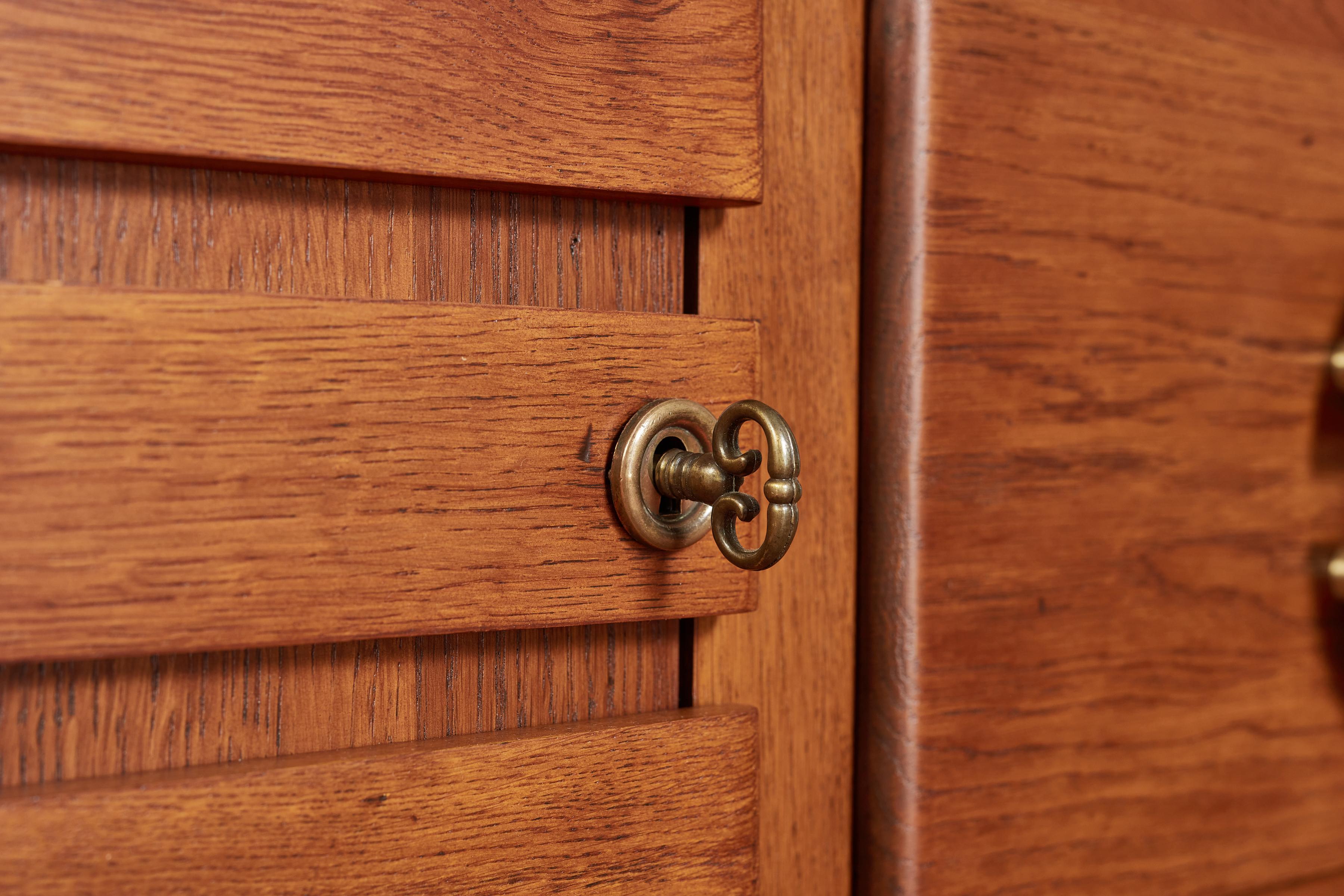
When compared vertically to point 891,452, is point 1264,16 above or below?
above

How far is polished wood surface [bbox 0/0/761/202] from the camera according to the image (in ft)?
0.84

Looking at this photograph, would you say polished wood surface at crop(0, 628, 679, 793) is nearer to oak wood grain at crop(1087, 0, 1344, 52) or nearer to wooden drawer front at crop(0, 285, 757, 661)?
wooden drawer front at crop(0, 285, 757, 661)

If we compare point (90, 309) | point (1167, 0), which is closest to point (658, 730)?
point (90, 309)

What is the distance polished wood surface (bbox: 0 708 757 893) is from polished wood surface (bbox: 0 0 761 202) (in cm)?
16

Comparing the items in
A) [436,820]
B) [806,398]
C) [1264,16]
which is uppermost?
[1264,16]

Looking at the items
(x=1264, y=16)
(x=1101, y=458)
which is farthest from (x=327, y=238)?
(x=1264, y=16)

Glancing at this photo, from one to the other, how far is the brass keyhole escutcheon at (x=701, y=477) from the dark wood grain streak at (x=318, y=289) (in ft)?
0.15

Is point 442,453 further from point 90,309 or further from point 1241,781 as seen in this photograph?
point 1241,781

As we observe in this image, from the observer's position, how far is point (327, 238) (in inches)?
11.6

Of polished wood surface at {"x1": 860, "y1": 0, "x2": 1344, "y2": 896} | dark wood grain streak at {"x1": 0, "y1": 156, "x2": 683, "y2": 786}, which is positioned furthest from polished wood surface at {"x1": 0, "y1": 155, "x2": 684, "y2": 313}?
polished wood surface at {"x1": 860, "y1": 0, "x2": 1344, "y2": 896}

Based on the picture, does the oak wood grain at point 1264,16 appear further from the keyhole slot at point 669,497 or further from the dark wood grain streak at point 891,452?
the keyhole slot at point 669,497

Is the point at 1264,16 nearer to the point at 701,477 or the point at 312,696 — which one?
the point at 701,477

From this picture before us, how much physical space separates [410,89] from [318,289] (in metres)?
0.06

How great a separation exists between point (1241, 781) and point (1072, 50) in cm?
29
